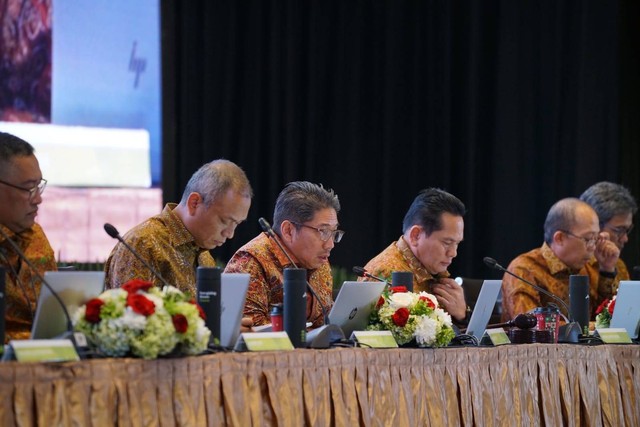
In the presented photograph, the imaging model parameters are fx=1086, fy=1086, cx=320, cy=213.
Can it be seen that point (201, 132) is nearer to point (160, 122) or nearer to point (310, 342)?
point (160, 122)

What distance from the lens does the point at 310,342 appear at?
345 centimetres

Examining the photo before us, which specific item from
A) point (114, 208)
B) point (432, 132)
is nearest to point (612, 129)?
point (432, 132)

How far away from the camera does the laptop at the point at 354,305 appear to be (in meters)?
3.68

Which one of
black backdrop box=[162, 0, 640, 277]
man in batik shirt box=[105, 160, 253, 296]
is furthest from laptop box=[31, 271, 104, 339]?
black backdrop box=[162, 0, 640, 277]

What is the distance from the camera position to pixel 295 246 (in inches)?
178

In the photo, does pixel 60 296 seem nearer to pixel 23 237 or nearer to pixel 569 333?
pixel 23 237

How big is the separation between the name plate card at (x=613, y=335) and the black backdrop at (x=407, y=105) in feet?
9.68

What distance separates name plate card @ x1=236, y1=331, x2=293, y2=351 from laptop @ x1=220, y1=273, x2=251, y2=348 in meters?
0.07

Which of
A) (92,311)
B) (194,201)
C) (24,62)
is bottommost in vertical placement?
(92,311)

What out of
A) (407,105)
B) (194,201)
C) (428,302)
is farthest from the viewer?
(407,105)

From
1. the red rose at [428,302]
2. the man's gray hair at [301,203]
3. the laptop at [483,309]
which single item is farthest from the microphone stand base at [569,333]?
the man's gray hair at [301,203]

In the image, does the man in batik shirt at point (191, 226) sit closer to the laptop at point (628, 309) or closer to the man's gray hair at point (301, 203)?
the man's gray hair at point (301, 203)

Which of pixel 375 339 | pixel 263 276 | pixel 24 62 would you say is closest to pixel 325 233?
pixel 263 276

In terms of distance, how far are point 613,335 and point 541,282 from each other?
1172 mm
